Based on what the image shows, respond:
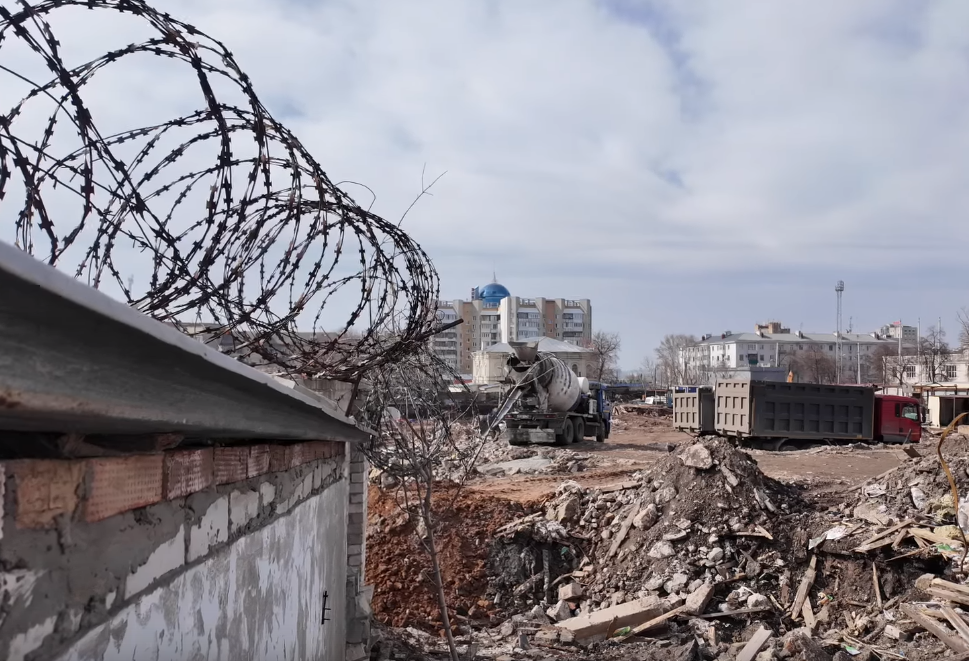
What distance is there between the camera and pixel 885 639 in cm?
854

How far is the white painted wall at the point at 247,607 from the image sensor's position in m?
2.08

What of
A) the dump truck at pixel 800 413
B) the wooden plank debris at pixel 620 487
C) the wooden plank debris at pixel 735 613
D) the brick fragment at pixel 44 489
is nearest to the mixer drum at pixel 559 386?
the dump truck at pixel 800 413

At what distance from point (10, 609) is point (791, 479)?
56.8 ft

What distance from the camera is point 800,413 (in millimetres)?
23750

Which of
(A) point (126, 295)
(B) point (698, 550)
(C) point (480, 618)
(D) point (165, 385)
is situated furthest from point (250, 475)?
(B) point (698, 550)

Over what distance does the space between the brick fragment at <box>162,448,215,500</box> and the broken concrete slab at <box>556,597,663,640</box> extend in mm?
7692

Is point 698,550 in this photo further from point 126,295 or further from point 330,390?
point 126,295

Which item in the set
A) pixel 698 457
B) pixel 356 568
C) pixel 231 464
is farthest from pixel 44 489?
pixel 698 457

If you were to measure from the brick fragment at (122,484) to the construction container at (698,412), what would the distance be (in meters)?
24.2

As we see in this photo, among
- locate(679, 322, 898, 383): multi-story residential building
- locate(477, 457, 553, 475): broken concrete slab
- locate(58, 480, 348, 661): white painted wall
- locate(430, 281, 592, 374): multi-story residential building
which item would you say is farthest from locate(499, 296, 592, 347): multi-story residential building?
locate(58, 480, 348, 661): white painted wall

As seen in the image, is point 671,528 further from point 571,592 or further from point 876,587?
point 876,587

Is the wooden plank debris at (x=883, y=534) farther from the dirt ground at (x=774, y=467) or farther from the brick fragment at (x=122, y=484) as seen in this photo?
the brick fragment at (x=122, y=484)

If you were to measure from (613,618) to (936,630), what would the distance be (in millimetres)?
3458

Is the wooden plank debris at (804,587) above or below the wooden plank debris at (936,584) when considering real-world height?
below
